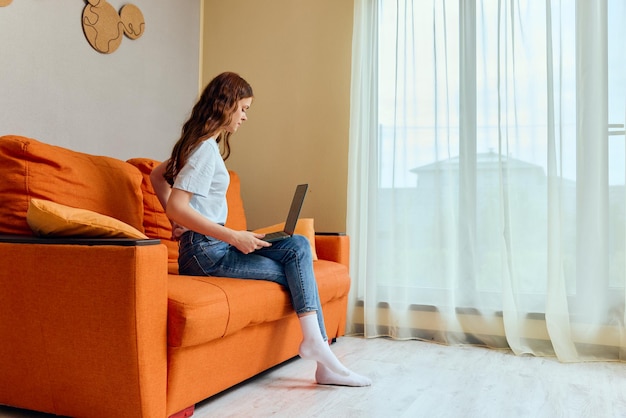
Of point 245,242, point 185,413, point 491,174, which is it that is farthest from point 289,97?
point 185,413

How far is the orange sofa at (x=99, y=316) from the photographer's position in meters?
1.67

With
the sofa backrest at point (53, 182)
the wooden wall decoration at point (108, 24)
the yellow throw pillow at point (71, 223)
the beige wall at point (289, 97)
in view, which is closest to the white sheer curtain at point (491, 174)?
the beige wall at point (289, 97)

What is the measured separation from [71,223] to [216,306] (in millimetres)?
495

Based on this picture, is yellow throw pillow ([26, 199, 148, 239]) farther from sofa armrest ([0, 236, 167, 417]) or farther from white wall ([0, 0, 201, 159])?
white wall ([0, 0, 201, 159])

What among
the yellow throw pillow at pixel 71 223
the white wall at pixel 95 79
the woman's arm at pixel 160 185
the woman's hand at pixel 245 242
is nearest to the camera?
the yellow throw pillow at pixel 71 223

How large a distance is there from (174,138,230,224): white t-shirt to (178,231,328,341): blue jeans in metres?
0.11

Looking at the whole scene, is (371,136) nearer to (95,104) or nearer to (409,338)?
(409,338)

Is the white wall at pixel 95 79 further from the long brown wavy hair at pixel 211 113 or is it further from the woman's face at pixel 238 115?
the woman's face at pixel 238 115

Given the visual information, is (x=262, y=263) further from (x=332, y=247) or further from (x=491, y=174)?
(x=491, y=174)

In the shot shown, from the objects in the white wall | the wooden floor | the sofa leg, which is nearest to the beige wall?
the white wall

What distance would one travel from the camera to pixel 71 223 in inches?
70.7

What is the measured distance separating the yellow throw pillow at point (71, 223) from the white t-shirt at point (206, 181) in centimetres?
32

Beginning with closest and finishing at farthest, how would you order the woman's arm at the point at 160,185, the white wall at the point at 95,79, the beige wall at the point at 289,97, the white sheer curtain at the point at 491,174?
the woman's arm at the point at 160,185 < the white wall at the point at 95,79 < the white sheer curtain at the point at 491,174 < the beige wall at the point at 289,97

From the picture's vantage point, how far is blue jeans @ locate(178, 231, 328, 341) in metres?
2.20
